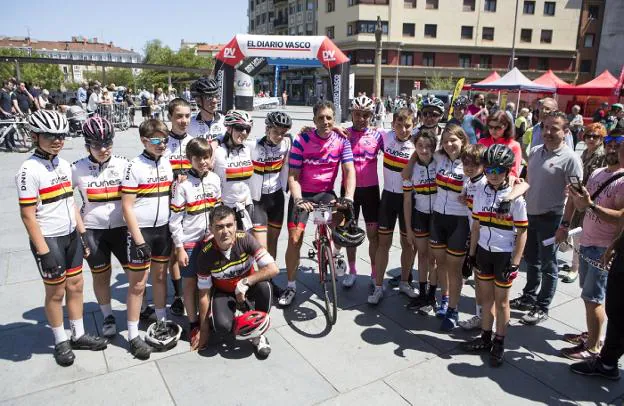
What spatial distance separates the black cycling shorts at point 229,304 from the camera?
3668 millimetres

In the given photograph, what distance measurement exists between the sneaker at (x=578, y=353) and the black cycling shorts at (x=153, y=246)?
366cm

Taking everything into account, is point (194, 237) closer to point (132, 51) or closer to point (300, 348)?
point (300, 348)

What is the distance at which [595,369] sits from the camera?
336cm

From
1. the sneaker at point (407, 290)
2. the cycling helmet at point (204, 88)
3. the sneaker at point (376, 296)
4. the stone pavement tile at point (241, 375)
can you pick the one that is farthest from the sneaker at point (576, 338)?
the cycling helmet at point (204, 88)

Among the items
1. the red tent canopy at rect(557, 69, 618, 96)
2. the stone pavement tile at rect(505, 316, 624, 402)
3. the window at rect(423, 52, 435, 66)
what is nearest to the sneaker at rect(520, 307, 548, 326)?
the stone pavement tile at rect(505, 316, 624, 402)

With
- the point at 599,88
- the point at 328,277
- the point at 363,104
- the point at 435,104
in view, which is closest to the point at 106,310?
the point at 328,277

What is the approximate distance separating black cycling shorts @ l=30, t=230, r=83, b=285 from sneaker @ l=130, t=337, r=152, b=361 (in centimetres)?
75

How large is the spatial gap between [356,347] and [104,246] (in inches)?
95.2

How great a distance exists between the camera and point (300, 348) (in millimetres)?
3734

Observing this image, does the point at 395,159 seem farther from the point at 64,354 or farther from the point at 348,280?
the point at 64,354

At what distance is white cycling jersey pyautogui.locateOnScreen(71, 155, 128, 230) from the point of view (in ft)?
11.4

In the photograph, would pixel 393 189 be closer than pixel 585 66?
Yes

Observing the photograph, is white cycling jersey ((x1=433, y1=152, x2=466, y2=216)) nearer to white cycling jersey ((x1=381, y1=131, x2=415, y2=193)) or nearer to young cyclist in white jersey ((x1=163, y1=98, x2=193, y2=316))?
white cycling jersey ((x1=381, y1=131, x2=415, y2=193))

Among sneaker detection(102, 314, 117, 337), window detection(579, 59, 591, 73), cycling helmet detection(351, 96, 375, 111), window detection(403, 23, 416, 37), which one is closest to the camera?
sneaker detection(102, 314, 117, 337)
